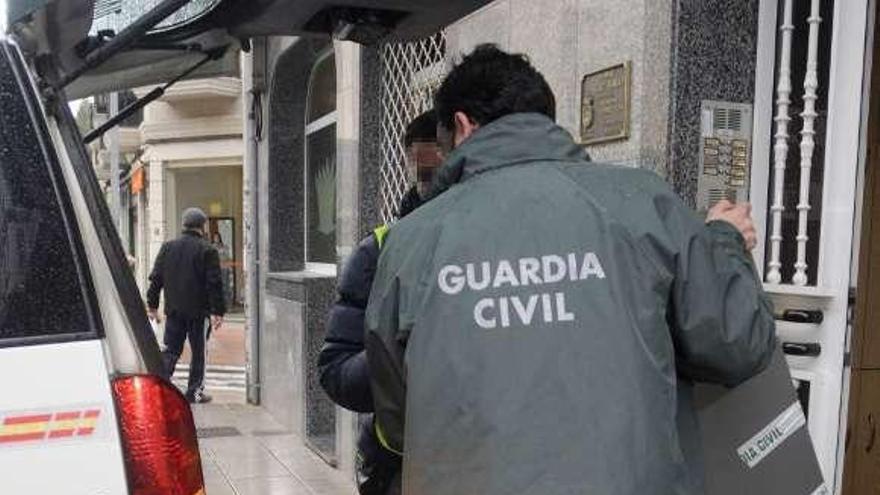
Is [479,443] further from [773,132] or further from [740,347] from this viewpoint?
[773,132]

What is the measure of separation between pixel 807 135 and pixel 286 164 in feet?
18.7

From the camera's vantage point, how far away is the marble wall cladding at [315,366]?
21.2 feet

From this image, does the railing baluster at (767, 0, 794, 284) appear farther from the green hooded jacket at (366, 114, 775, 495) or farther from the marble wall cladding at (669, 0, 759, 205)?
the green hooded jacket at (366, 114, 775, 495)

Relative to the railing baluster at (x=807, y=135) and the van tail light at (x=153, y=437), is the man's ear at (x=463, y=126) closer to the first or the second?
the van tail light at (x=153, y=437)

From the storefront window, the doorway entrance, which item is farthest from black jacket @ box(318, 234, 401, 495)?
the storefront window

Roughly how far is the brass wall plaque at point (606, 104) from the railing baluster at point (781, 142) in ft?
1.78

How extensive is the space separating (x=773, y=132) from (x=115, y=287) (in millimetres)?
2403

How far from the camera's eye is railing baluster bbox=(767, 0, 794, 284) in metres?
3.01

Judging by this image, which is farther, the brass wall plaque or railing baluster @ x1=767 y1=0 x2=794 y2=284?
the brass wall plaque

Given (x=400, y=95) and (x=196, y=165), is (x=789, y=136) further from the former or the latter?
(x=196, y=165)

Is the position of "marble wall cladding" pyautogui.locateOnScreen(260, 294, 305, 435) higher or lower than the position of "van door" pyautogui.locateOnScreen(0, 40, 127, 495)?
lower

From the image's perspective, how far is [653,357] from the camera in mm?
1521

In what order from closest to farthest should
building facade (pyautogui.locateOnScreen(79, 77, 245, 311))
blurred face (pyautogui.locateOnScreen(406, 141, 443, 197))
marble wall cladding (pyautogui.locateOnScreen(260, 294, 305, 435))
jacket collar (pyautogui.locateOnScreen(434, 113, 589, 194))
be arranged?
jacket collar (pyautogui.locateOnScreen(434, 113, 589, 194)) < blurred face (pyautogui.locateOnScreen(406, 141, 443, 197)) < marble wall cladding (pyautogui.locateOnScreen(260, 294, 305, 435)) < building facade (pyautogui.locateOnScreen(79, 77, 245, 311))

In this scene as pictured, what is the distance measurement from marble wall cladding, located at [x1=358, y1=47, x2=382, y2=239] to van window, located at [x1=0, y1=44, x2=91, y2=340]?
4015 mm
